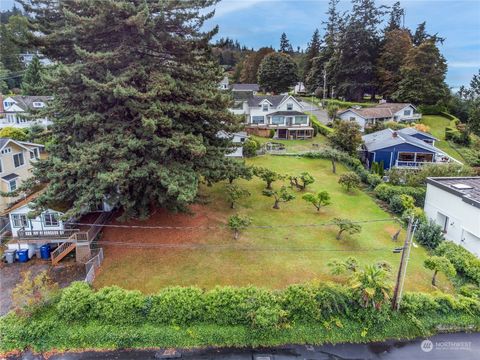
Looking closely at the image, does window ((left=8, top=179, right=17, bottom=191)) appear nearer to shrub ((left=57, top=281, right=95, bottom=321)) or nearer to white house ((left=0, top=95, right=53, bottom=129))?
shrub ((left=57, top=281, right=95, bottom=321))

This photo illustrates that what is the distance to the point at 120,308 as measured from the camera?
12.3 metres

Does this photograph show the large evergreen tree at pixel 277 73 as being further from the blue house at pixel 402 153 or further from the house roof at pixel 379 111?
the blue house at pixel 402 153

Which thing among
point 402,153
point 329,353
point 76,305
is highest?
point 402,153

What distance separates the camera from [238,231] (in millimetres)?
19359

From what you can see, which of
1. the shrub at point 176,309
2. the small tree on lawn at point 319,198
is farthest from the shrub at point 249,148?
the shrub at point 176,309

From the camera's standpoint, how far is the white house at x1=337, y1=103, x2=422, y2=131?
46281mm

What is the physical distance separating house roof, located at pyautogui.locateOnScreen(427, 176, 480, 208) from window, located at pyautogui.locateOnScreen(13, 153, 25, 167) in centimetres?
3103

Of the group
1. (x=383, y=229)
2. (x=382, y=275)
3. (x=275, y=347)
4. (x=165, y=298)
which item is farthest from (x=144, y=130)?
(x=383, y=229)

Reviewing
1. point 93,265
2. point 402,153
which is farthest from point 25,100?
point 402,153

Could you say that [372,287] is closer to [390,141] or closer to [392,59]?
[390,141]

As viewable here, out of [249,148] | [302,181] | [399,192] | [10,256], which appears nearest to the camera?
[10,256]

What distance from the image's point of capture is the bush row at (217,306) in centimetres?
1230

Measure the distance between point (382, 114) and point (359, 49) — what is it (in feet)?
59.3

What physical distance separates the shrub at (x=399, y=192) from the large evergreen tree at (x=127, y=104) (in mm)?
14176
